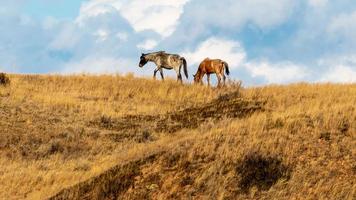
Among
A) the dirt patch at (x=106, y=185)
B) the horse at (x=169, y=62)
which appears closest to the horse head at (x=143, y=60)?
the horse at (x=169, y=62)

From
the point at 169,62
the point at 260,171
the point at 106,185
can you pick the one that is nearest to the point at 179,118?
the point at 169,62

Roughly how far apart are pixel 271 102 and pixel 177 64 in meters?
9.19

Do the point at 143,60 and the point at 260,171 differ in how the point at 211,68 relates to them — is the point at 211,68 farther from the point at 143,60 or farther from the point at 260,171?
the point at 260,171

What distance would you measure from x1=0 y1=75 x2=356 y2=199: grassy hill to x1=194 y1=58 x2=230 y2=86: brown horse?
11.2 feet

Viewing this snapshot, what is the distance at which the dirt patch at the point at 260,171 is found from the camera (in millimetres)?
17623

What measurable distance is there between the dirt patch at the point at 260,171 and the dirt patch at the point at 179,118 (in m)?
10.6

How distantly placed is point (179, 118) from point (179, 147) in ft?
37.8

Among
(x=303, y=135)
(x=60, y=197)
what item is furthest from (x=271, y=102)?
(x=60, y=197)

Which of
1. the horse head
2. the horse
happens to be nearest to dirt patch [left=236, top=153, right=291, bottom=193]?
the horse

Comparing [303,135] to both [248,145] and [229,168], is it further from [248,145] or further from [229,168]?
[229,168]

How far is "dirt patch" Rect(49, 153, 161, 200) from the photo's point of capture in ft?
58.1

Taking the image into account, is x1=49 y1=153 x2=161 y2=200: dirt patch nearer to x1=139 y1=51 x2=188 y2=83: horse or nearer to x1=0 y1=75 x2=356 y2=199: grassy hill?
x1=0 y1=75 x2=356 y2=199: grassy hill

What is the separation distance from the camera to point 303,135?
20.5m

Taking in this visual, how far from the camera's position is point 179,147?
19922mm
